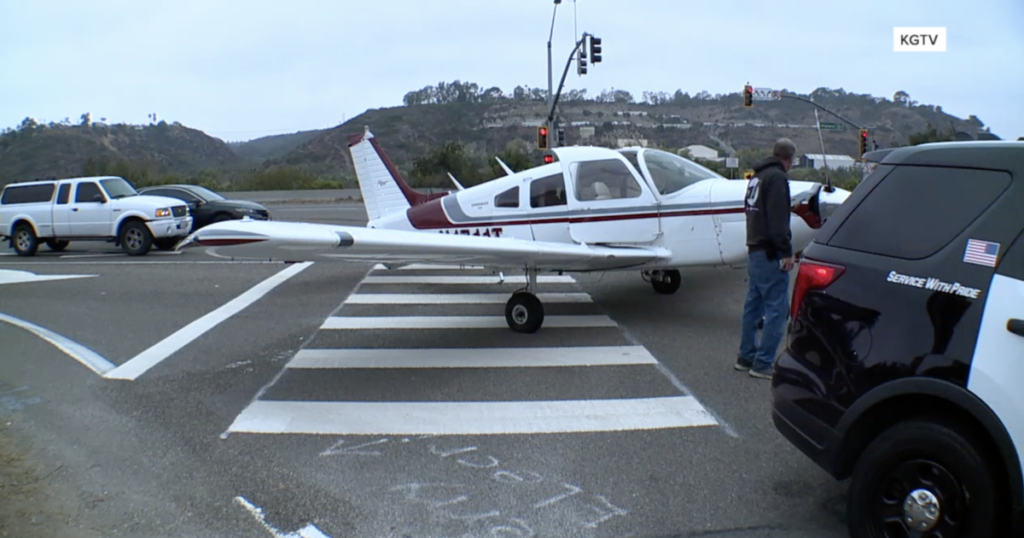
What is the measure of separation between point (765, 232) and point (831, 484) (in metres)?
2.56

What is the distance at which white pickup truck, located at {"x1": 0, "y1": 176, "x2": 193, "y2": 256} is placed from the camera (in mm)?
16828

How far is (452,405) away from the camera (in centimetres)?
612

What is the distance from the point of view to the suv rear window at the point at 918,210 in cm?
325

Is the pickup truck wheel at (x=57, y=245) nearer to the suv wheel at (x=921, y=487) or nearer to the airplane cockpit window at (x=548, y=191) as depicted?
the airplane cockpit window at (x=548, y=191)

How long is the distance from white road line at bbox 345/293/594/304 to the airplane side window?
1.52 m

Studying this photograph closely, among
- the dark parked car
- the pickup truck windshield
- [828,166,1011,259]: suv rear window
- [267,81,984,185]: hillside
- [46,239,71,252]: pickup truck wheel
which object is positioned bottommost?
[46,239,71,252]: pickup truck wheel

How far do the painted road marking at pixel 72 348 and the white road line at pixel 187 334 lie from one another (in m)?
0.23

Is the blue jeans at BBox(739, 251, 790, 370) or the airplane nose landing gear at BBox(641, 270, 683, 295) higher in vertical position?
the blue jeans at BBox(739, 251, 790, 370)

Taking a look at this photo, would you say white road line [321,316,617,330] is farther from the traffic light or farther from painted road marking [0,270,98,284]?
the traffic light

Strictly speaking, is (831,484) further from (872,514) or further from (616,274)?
(616,274)

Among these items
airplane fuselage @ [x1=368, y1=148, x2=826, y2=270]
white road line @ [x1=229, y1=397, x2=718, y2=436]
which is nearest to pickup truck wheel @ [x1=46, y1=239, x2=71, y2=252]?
airplane fuselage @ [x1=368, y1=148, x2=826, y2=270]

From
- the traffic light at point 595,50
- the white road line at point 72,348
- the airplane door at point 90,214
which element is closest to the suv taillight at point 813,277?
the white road line at point 72,348

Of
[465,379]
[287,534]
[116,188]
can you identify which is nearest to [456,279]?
[465,379]

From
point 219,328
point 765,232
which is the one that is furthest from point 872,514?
point 219,328
